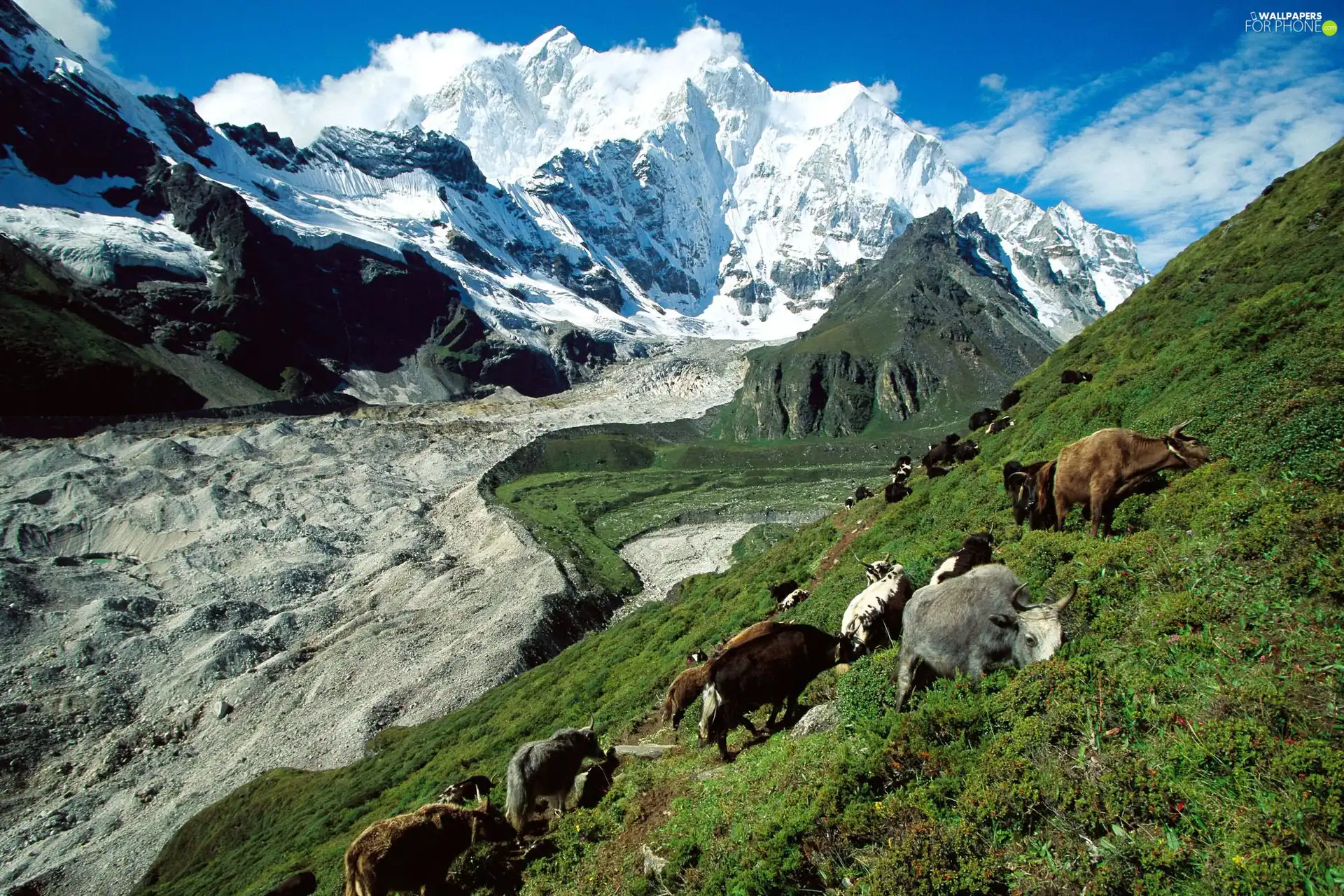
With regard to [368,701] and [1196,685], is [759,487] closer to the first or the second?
[368,701]

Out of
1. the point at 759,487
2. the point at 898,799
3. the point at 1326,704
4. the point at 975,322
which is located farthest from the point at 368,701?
the point at 975,322

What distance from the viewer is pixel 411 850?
9445 mm

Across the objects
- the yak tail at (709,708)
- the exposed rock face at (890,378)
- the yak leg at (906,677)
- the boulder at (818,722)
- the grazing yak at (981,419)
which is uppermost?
the exposed rock face at (890,378)

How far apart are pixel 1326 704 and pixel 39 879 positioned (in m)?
46.8

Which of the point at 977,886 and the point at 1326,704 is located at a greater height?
the point at 1326,704

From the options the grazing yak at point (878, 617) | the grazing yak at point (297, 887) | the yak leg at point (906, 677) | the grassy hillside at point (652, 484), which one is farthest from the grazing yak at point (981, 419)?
the grassy hillside at point (652, 484)

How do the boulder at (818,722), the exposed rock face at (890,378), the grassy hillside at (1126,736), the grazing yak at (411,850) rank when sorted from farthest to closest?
the exposed rock face at (890,378) < the grazing yak at (411,850) < the boulder at (818,722) < the grassy hillside at (1126,736)

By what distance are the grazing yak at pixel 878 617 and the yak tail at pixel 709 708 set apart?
2.27 metres

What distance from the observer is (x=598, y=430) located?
17288 cm

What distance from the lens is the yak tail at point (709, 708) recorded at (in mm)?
9719

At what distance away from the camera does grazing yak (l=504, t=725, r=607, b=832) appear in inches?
423

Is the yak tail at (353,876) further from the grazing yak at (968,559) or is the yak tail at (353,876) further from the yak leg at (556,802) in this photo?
the grazing yak at (968,559)

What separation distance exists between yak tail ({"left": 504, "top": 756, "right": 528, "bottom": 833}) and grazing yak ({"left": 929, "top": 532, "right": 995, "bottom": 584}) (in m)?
7.71

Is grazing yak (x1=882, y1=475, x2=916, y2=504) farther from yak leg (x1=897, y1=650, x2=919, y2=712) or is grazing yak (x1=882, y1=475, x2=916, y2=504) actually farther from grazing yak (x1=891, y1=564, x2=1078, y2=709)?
yak leg (x1=897, y1=650, x2=919, y2=712)
